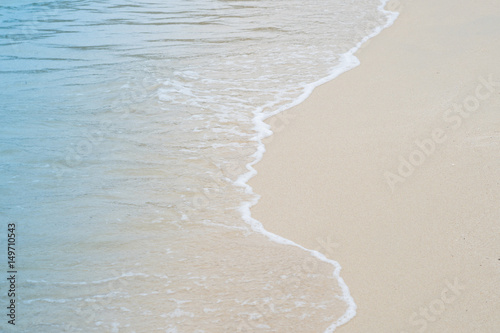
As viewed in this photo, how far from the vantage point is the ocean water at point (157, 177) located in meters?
2.82

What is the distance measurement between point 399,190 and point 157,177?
6.44 feet

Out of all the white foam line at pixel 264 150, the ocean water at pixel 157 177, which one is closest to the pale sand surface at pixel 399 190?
the white foam line at pixel 264 150

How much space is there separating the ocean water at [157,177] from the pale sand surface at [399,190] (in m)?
0.20

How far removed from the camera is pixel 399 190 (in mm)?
3789

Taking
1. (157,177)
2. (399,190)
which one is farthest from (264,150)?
(399,190)

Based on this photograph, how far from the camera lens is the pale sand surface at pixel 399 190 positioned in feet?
9.20

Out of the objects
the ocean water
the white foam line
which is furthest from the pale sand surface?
the ocean water

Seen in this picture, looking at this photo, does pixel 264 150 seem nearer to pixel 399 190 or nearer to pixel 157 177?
pixel 157 177

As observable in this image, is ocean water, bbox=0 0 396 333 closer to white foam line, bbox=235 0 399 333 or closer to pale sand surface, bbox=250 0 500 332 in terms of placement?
white foam line, bbox=235 0 399 333

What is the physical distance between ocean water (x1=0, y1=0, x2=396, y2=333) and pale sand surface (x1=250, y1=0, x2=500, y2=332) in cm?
20

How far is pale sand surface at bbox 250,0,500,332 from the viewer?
280cm

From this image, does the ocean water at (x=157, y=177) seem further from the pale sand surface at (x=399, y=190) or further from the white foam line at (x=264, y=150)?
the pale sand surface at (x=399, y=190)

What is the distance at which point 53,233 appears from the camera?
11.5 ft

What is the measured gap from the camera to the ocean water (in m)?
2.82
